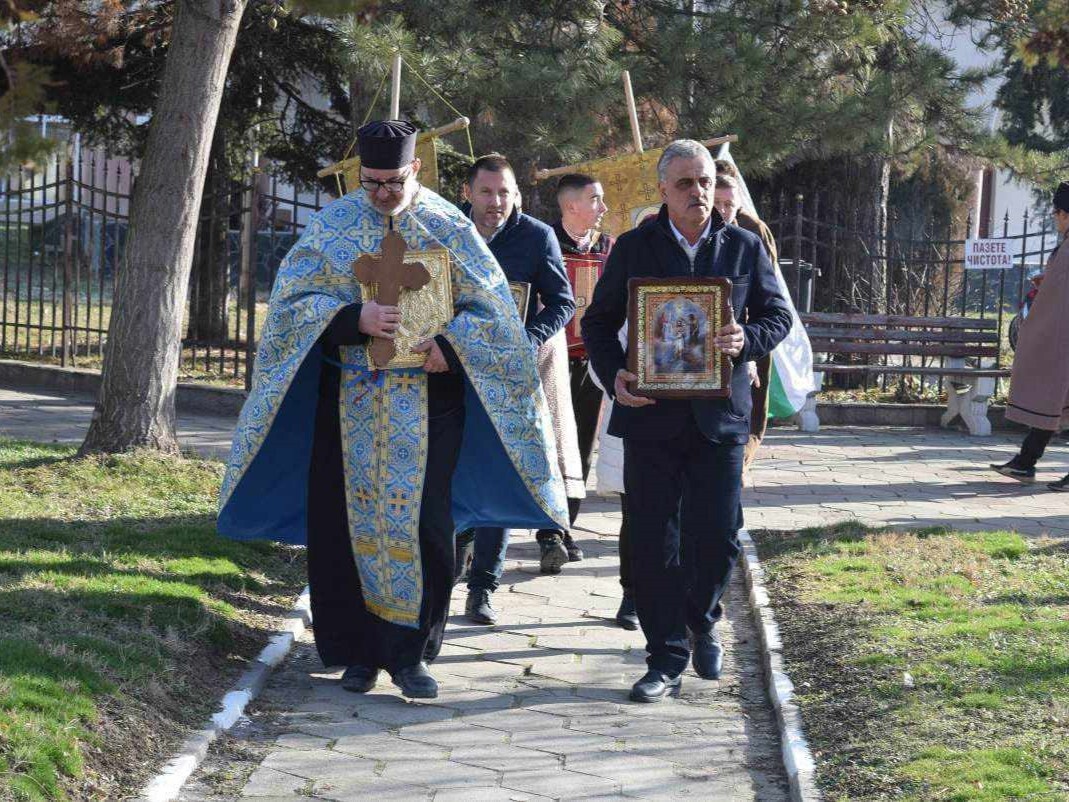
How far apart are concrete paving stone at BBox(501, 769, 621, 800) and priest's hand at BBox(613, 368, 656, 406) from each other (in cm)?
138

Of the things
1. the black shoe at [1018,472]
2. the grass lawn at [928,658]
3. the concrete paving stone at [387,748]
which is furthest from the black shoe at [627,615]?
the black shoe at [1018,472]

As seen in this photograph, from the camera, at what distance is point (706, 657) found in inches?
240

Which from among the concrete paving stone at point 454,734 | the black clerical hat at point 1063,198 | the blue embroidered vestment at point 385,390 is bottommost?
the concrete paving stone at point 454,734

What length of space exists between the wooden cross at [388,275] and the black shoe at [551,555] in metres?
2.62

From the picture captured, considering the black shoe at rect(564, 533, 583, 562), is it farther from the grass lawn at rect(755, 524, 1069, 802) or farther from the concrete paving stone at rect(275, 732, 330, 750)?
the concrete paving stone at rect(275, 732, 330, 750)

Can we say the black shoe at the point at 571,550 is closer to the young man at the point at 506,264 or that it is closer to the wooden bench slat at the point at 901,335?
the young man at the point at 506,264

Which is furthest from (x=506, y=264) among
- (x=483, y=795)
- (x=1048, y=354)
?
(x=1048, y=354)

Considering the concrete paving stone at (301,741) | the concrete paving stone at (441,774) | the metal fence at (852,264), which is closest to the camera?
the concrete paving stone at (441,774)

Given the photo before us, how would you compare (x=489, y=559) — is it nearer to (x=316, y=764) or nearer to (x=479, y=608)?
(x=479, y=608)

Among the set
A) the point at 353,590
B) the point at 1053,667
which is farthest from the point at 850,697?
the point at 353,590

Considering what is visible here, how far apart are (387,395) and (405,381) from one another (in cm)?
8

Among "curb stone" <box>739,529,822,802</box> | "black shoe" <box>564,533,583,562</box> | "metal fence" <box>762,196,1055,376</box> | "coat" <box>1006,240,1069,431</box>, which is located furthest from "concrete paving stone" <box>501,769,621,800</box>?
"metal fence" <box>762,196,1055,376</box>

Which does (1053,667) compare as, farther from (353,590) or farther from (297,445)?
(297,445)

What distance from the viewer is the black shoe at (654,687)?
5730mm
